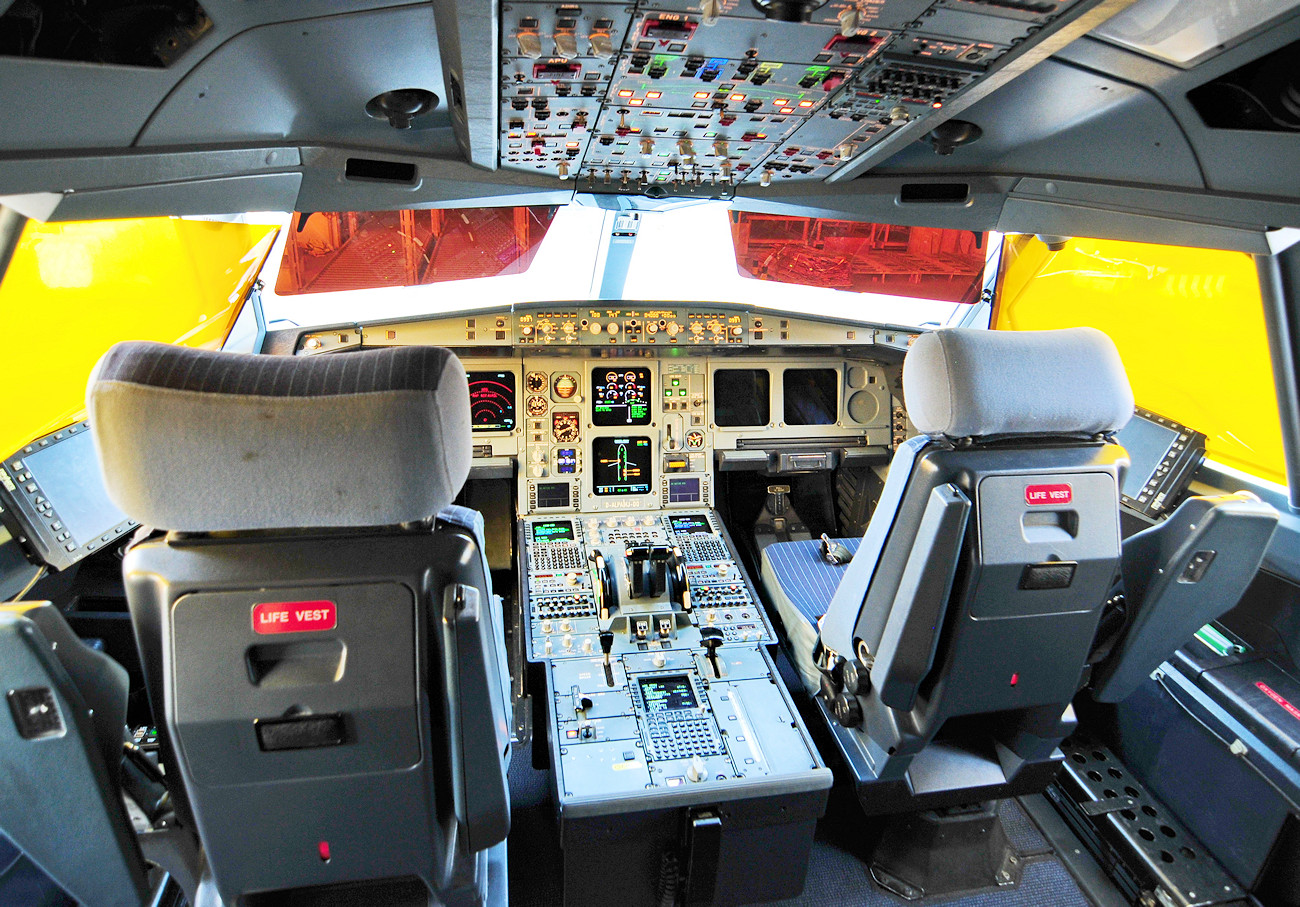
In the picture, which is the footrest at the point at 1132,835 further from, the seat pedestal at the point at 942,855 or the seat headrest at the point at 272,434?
the seat headrest at the point at 272,434

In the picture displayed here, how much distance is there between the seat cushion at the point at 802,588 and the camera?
2.80m

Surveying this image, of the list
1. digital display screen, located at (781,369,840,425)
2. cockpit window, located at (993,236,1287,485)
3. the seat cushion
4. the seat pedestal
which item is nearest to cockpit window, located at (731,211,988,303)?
cockpit window, located at (993,236,1287,485)

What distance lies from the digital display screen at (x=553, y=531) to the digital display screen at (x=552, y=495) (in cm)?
11

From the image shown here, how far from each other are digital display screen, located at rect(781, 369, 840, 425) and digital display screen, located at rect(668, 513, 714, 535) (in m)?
0.74

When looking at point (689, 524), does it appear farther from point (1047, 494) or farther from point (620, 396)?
point (1047, 494)

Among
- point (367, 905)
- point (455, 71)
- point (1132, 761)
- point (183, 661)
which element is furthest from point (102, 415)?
point (1132, 761)

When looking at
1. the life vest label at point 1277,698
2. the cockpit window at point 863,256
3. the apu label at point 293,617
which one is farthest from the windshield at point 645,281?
the apu label at point 293,617

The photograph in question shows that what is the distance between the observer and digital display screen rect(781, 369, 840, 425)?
Result: 3986 millimetres

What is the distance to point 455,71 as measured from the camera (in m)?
1.67

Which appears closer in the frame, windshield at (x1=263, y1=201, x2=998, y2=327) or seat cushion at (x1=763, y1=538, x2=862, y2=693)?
seat cushion at (x1=763, y1=538, x2=862, y2=693)

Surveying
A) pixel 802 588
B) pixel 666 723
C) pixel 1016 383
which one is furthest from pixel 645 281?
pixel 1016 383

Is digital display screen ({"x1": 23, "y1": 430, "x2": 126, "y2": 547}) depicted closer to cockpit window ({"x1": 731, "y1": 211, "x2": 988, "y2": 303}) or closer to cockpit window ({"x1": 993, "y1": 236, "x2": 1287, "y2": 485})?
cockpit window ({"x1": 731, "y1": 211, "x2": 988, "y2": 303})

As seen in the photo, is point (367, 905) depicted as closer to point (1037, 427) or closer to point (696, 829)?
point (696, 829)

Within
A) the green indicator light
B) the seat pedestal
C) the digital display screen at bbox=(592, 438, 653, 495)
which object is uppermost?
the digital display screen at bbox=(592, 438, 653, 495)
